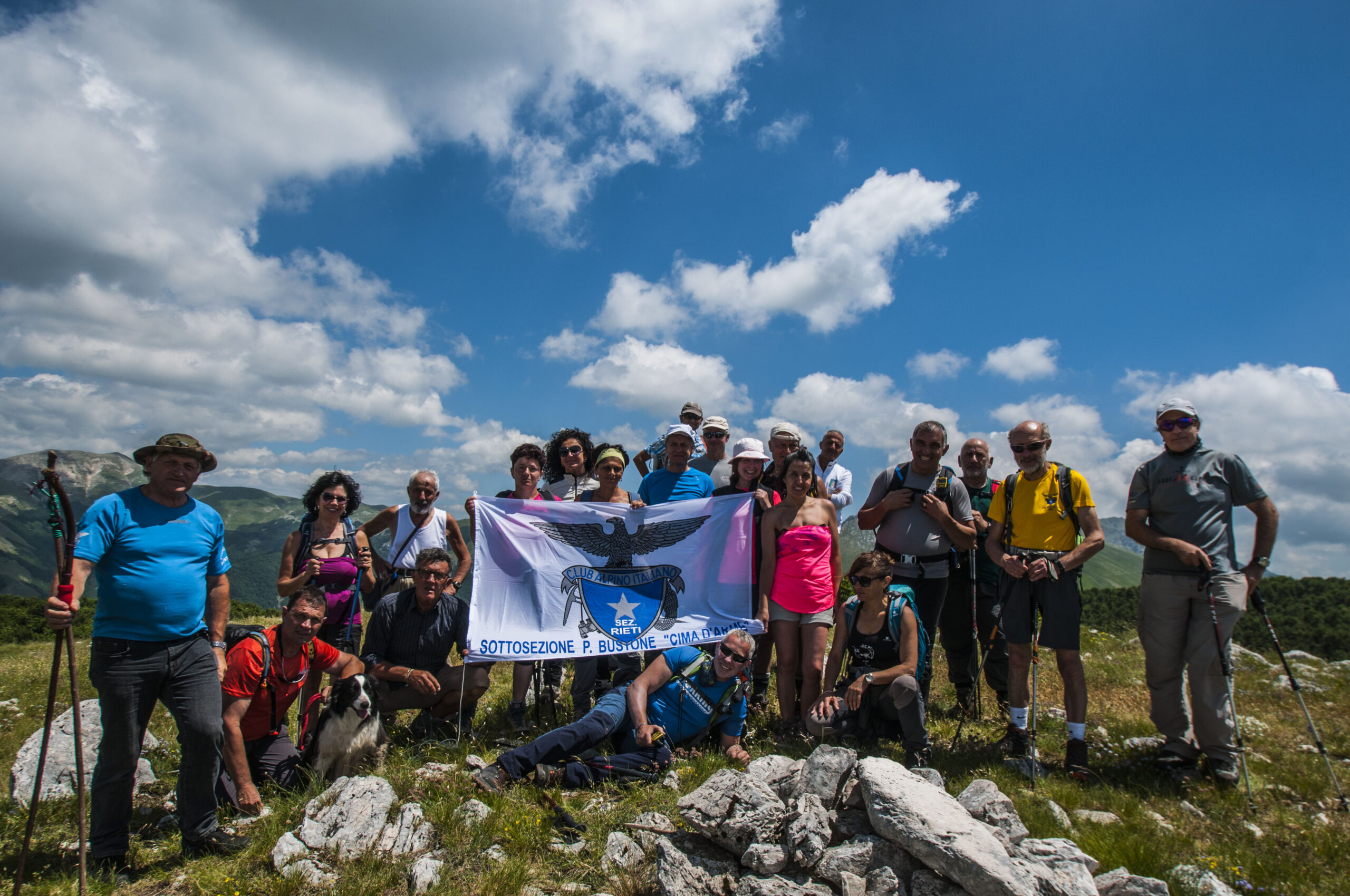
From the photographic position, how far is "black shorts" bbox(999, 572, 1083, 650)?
6.85 metres

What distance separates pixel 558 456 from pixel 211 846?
5.84m

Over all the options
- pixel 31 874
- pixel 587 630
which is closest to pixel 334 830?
pixel 31 874

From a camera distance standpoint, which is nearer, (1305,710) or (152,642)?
(152,642)

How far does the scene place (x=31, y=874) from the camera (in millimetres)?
5223

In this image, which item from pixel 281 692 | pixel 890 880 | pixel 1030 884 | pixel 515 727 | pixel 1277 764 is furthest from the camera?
pixel 515 727

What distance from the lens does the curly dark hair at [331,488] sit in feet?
26.6

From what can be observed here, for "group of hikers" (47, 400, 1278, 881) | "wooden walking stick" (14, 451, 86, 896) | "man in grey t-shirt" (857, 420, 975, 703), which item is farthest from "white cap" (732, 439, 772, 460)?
"wooden walking stick" (14, 451, 86, 896)

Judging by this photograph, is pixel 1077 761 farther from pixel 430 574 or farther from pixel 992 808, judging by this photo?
pixel 430 574

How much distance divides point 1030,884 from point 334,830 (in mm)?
5019

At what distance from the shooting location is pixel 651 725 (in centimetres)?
658

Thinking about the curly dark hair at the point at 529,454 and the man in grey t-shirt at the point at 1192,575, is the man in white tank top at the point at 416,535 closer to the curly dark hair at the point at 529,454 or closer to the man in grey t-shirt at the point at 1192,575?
the curly dark hair at the point at 529,454

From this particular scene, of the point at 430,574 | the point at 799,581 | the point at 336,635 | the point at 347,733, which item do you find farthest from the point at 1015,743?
the point at 336,635

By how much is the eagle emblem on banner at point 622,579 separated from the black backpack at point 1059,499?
3.63m

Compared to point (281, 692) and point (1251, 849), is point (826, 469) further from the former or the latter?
point (281, 692)
